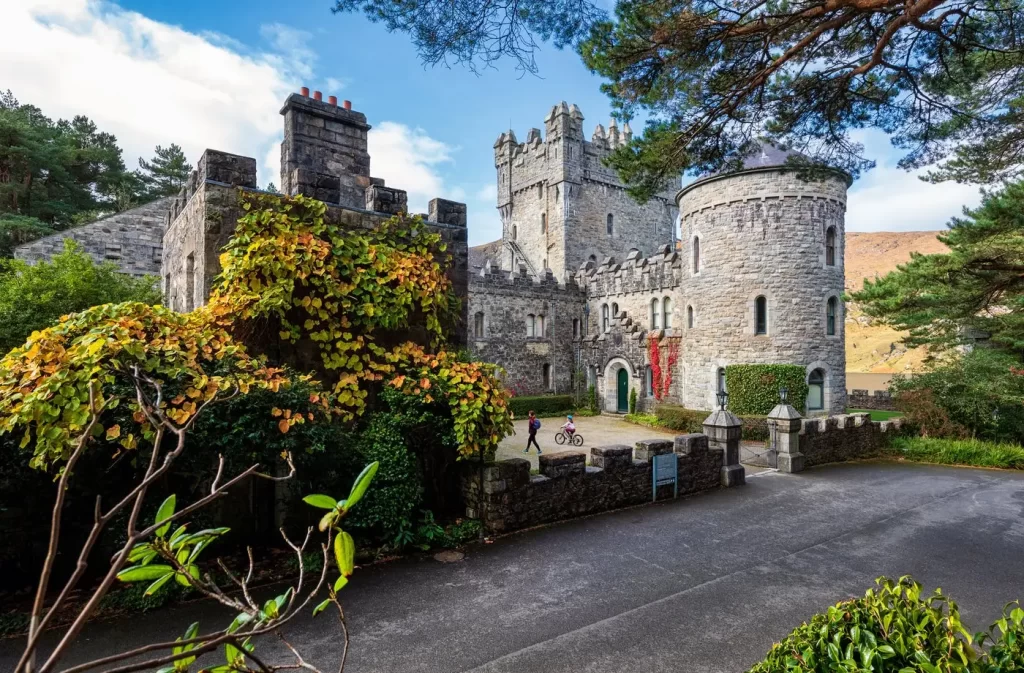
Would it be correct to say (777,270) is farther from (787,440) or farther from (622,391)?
(622,391)

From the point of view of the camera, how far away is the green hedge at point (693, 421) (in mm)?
17156

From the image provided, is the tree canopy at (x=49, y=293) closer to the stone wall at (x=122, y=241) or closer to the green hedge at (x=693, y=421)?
the stone wall at (x=122, y=241)

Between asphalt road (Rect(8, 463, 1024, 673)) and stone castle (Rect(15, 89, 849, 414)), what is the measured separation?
11.9 feet

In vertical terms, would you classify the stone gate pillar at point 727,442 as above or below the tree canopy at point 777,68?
below

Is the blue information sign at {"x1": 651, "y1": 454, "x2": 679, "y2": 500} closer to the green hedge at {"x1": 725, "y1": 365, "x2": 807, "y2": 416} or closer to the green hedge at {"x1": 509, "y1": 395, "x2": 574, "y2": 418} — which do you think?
the green hedge at {"x1": 725, "y1": 365, "x2": 807, "y2": 416}

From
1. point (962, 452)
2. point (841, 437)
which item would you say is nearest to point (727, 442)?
point (841, 437)

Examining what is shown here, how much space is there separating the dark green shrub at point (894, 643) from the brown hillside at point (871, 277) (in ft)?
125

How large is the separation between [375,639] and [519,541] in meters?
2.71

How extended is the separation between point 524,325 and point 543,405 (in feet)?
14.5

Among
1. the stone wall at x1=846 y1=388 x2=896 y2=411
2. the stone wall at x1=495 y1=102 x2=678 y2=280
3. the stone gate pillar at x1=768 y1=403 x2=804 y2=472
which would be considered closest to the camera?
the stone gate pillar at x1=768 y1=403 x2=804 y2=472

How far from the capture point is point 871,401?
26234 millimetres

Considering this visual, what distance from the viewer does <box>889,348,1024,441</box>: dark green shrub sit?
13781 mm

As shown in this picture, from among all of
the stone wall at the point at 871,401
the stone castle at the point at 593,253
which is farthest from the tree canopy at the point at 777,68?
the stone wall at the point at 871,401

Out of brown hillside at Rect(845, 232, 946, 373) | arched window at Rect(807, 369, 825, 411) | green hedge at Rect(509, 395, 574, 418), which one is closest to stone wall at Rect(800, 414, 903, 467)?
arched window at Rect(807, 369, 825, 411)
